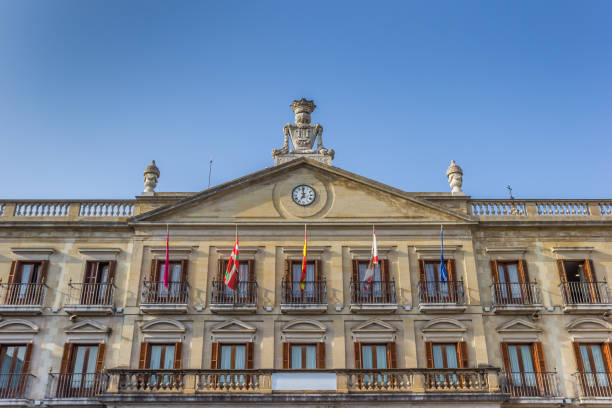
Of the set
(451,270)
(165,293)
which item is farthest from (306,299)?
(451,270)

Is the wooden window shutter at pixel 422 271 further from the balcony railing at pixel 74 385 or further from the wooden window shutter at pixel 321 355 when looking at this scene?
the balcony railing at pixel 74 385

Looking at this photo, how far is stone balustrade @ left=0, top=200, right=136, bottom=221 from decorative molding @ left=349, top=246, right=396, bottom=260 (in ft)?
33.1

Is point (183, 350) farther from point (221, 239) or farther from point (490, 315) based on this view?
point (490, 315)

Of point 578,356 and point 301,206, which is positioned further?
point 301,206

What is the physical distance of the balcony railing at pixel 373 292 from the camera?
28875 mm

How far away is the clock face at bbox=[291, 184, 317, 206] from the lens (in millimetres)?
30891

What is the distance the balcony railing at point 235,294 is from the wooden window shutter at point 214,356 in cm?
176

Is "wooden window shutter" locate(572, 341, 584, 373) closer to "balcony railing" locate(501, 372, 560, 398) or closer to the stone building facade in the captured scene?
the stone building facade

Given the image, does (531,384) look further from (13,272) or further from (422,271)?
(13,272)

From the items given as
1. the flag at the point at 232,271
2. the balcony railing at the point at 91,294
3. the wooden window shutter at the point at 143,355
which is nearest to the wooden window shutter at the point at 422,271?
the flag at the point at 232,271

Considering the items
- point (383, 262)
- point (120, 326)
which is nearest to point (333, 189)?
point (383, 262)

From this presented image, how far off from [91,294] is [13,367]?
4.11 metres

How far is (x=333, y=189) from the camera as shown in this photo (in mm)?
31219

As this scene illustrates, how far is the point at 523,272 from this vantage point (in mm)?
29672
